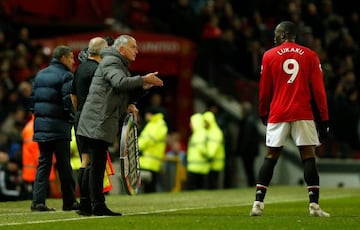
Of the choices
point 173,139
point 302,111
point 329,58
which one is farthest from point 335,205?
point 329,58

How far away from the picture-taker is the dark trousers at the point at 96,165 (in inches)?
532

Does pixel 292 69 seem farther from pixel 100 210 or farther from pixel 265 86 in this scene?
pixel 100 210

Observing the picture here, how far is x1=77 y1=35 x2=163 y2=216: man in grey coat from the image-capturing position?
1332 centimetres

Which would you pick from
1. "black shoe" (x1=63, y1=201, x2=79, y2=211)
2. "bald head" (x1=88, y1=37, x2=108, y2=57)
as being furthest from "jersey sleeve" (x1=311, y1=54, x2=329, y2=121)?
"black shoe" (x1=63, y1=201, x2=79, y2=211)

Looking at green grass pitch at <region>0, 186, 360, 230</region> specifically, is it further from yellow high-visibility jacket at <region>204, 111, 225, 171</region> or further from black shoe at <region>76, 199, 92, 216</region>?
yellow high-visibility jacket at <region>204, 111, 225, 171</region>

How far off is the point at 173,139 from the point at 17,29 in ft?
16.9

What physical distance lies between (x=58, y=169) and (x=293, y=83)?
155 inches

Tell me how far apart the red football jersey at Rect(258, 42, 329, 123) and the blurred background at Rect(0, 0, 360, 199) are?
12276 millimetres

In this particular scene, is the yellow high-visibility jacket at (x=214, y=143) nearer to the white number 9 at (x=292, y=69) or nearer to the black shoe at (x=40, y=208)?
the black shoe at (x=40, y=208)

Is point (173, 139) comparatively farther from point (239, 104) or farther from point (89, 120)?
point (89, 120)

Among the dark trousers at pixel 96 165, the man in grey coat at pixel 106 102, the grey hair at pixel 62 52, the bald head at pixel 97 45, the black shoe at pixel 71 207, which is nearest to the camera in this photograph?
the man in grey coat at pixel 106 102

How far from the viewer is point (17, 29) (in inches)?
1145

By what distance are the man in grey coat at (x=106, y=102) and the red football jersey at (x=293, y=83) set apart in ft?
4.29

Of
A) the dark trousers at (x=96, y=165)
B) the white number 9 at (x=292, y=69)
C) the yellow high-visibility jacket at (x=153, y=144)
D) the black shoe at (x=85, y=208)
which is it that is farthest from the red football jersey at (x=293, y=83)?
the yellow high-visibility jacket at (x=153, y=144)
